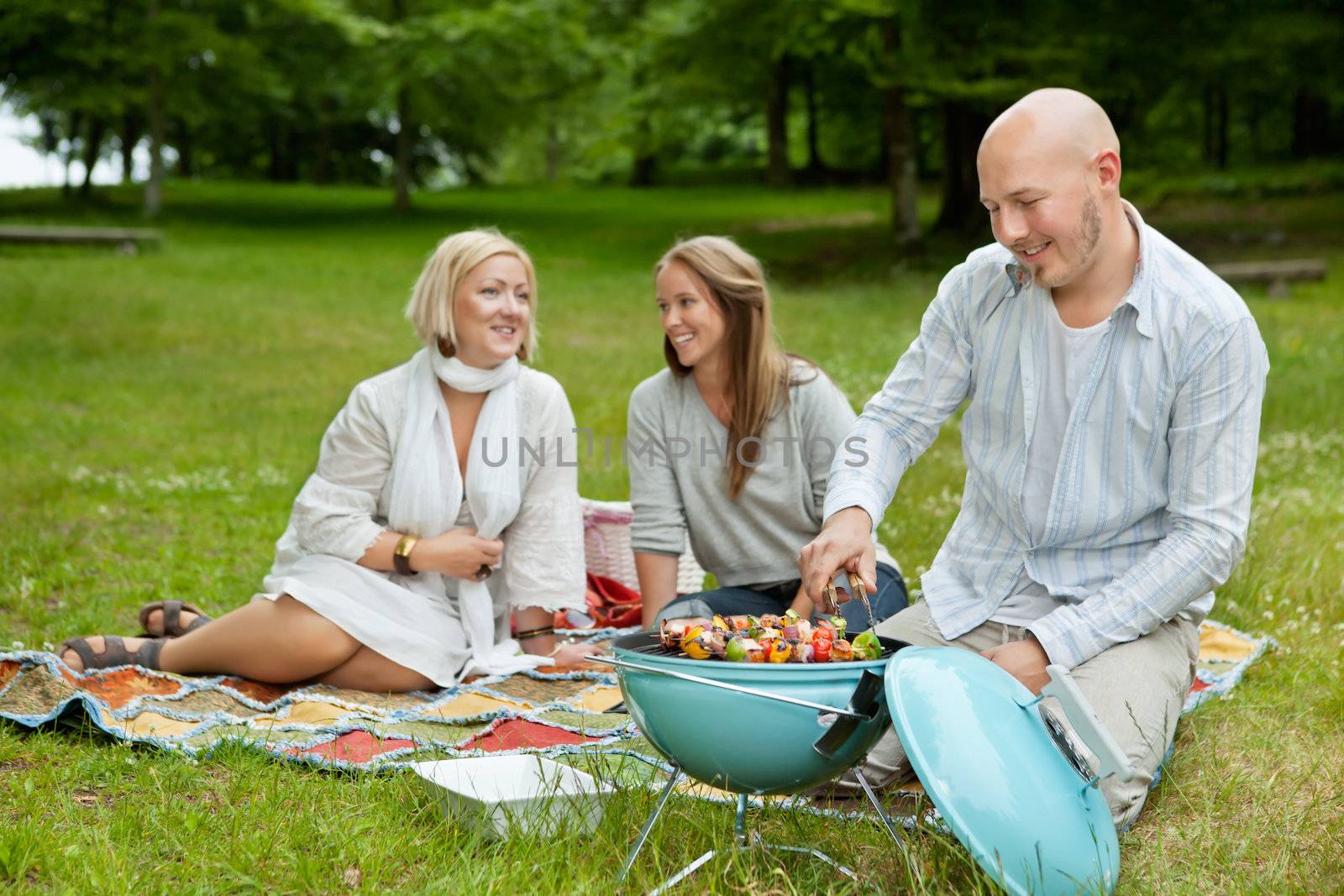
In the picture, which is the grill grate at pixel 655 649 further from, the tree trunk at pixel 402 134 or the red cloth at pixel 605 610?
the tree trunk at pixel 402 134

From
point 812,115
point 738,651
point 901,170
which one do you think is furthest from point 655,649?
point 812,115

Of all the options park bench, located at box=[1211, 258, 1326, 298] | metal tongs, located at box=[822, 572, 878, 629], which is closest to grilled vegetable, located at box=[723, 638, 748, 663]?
metal tongs, located at box=[822, 572, 878, 629]

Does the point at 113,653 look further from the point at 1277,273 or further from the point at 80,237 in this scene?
the point at 80,237

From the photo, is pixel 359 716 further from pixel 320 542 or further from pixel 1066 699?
pixel 1066 699

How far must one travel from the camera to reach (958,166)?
20.0 meters

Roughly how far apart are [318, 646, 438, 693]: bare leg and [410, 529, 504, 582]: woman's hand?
0.34m

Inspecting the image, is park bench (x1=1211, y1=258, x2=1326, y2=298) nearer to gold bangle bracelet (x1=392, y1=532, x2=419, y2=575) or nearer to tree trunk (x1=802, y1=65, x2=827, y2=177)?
gold bangle bracelet (x1=392, y1=532, x2=419, y2=575)

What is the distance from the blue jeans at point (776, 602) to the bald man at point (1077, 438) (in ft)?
2.15

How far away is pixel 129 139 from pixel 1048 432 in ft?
101

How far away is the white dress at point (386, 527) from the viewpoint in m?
4.36

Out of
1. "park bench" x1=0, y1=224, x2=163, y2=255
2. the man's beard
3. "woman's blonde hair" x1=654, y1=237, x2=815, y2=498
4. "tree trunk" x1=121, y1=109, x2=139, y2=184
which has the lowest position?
"woman's blonde hair" x1=654, y1=237, x2=815, y2=498

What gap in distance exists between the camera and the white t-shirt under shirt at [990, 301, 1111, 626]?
325 centimetres

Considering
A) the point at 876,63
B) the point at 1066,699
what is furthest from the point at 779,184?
the point at 1066,699

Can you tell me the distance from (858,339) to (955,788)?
10348 millimetres
